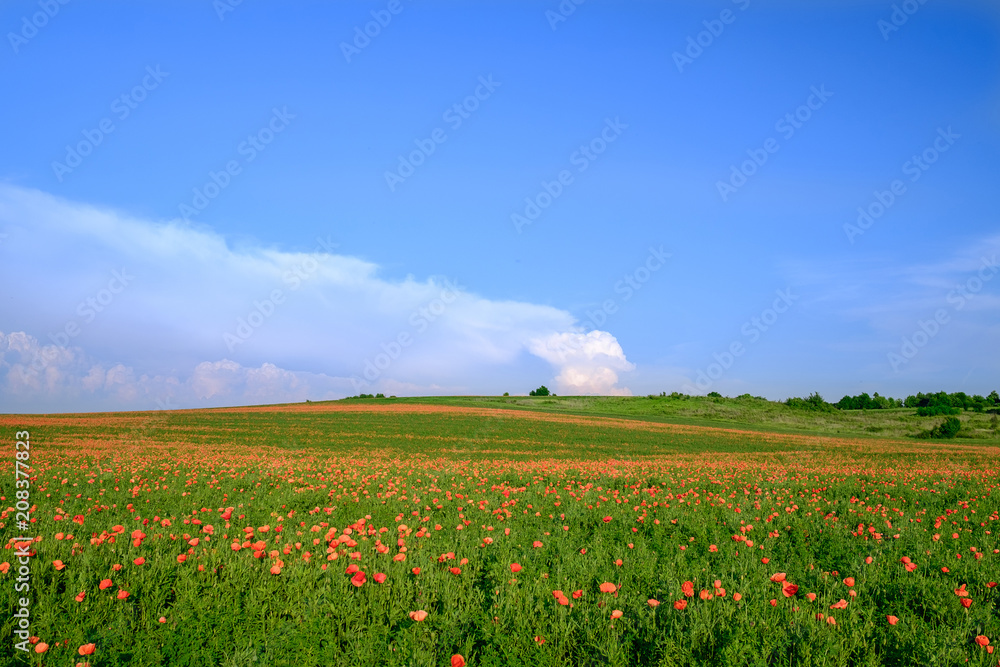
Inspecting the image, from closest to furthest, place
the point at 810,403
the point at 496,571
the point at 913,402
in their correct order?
the point at 496,571, the point at 810,403, the point at 913,402

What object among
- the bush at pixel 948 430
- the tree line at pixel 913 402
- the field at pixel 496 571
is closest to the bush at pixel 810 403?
the tree line at pixel 913 402

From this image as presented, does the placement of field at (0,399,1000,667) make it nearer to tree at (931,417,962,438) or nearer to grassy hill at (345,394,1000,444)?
grassy hill at (345,394,1000,444)

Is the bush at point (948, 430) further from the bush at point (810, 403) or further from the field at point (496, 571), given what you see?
the field at point (496, 571)

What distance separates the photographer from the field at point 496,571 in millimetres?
4359

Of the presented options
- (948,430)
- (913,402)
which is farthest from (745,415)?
(913,402)

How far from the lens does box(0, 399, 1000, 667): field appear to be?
436cm

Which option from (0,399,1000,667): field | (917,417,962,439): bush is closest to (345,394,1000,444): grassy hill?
→ (917,417,962,439): bush

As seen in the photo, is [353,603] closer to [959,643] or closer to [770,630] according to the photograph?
[770,630]

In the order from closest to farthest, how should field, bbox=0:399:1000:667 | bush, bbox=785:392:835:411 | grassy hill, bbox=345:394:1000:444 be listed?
field, bbox=0:399:1000:667, grassy hill, bbox=345:394:1000:444, bush, bbox=785:392:835:411

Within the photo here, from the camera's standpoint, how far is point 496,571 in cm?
612

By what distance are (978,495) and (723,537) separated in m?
8.35

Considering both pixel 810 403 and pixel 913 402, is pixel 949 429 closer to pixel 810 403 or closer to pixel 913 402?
pixel 810 403

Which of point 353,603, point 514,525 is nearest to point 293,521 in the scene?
point 514,525

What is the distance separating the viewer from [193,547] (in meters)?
6.30
